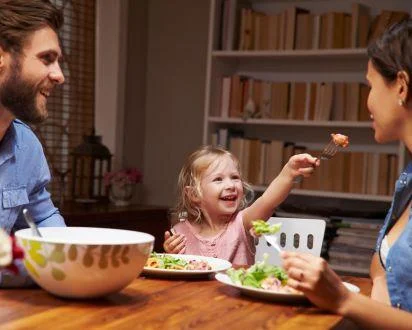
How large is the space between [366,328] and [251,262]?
111 centimetres

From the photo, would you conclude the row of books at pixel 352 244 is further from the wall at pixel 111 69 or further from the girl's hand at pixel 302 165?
the girl's hand at pixel 302 165

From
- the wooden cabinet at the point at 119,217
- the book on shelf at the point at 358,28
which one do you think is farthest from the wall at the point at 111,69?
the book on shelf at the point at 358,28

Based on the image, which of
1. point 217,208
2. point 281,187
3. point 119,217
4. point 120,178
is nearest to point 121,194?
point 120,178

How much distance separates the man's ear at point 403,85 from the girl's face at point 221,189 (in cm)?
99

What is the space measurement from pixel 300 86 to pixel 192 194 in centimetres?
153

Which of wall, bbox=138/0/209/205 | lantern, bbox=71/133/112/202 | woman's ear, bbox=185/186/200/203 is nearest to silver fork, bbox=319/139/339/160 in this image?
woman's ear, bbox=185/186/200/203

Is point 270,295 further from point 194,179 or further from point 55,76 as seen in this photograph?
point 194,179

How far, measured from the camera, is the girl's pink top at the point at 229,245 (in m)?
2.26

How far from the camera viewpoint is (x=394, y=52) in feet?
4.69

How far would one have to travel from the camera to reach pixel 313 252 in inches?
78.1

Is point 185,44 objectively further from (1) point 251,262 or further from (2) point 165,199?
(1) point 251,262

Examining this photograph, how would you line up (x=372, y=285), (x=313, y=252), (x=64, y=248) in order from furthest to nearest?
1. (x=313, y=252)
2. (x=372, y=285)
3. (x=64, y=248)

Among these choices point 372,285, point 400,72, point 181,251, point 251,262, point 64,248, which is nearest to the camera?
point 64,248

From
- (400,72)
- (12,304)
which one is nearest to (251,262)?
(400,72)
